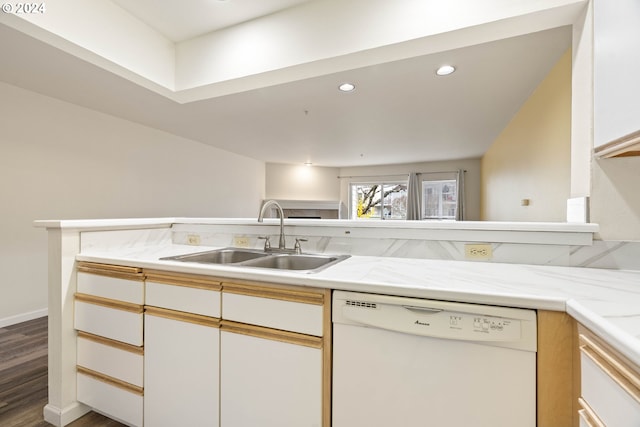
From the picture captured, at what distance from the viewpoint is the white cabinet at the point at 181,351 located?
1199 millimetres

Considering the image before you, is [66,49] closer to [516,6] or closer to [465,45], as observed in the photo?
[465,45]

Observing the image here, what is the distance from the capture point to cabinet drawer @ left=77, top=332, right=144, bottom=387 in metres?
1.37

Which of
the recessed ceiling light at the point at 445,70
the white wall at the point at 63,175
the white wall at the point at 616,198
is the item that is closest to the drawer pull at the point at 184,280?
the white wall at the point at 616,198

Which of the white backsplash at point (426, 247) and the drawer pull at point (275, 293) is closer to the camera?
the drawer pull at point (275, 293)

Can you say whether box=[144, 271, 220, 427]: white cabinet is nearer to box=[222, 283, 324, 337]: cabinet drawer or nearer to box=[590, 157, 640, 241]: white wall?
box=[222, 283, 324, 337]: cabinet drawer

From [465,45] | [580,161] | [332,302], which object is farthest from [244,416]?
[465,45]

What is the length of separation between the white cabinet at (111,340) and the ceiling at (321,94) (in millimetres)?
1895

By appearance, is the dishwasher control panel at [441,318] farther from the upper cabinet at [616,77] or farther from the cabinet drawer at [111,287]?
the cabinet drawer at [111,287]

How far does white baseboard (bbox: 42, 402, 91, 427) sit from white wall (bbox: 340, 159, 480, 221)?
6567 millimetres

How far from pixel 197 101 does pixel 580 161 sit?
3230 mm

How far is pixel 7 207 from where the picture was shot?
8.95 ft

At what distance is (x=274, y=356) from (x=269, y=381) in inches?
4.1

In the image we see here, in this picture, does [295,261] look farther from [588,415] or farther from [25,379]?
[25,379]

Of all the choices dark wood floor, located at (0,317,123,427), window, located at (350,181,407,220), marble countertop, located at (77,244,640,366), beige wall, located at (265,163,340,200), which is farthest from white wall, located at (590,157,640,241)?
beige wall, located at (265,163,340,200)
